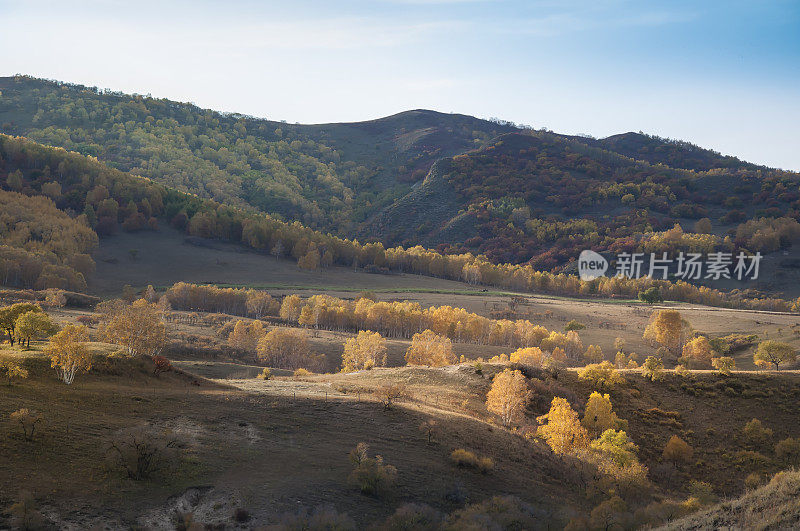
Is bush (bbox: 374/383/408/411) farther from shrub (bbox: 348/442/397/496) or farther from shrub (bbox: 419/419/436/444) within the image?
shrub (bbox: 348/442/397/496)

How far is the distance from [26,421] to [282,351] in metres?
68.6

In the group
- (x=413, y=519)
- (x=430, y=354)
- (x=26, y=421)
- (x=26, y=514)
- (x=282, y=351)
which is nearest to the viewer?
(x=26, y=514)

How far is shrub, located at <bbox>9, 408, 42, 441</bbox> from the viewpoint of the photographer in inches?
1256

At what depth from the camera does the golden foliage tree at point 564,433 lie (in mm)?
53906

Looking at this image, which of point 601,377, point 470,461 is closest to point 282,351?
point 601,377

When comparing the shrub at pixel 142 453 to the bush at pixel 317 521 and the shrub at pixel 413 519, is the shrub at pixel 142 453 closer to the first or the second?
the bush at pixel 317 521

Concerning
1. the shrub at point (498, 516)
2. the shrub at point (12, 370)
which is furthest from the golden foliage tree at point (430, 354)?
the shrub at point (12, 370)

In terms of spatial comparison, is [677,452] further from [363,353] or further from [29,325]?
[29,325]

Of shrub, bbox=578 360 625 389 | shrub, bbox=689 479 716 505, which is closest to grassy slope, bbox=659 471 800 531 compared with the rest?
shrub, bbox=689 479 716 505

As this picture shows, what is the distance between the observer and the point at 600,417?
203 ft

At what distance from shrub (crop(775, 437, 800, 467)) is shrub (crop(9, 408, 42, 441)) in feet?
232

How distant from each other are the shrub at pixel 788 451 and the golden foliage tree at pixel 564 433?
22361 mm

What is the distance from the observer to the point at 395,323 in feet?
445

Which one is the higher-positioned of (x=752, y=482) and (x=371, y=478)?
(x=371, y=478)
